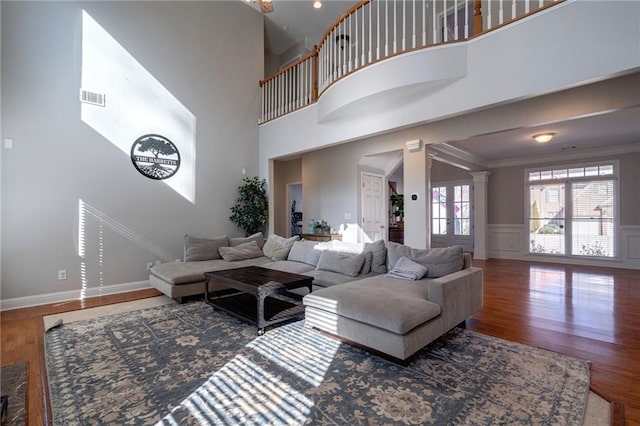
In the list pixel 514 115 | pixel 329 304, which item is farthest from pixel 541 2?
pixel 329 304

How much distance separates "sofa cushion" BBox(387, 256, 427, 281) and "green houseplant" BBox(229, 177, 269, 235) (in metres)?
3.55

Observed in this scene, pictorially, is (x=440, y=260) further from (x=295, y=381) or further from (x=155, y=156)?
(x=155, y=156)

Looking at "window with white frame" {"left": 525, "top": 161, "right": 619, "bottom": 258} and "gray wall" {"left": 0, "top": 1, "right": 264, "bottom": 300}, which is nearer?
"gray wall" {"left": 0, "top": 1, "right": 264, "bottom": 300}

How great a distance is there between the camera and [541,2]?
3047 millimetres

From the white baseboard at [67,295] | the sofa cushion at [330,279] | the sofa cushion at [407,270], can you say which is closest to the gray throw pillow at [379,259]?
the sofa cushion at [330,279]

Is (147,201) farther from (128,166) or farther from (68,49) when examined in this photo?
(68,49)

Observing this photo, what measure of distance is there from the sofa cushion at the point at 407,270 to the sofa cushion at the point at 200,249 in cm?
296

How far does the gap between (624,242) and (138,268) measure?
9.43m

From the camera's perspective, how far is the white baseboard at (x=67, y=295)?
3.99 meters

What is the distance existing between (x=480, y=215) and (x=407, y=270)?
5.86 meters

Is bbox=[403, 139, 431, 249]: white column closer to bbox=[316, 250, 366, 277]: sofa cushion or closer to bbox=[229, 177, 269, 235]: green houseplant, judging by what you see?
bbox=[316, 250, 366, 277]: sofa cushion

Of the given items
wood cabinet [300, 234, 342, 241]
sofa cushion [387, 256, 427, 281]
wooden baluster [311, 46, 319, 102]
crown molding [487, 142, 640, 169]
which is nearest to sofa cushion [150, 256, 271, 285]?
wood cabinet [300, 234, 342, 241]

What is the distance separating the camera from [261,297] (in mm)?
2975

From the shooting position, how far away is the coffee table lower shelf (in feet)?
9.92
